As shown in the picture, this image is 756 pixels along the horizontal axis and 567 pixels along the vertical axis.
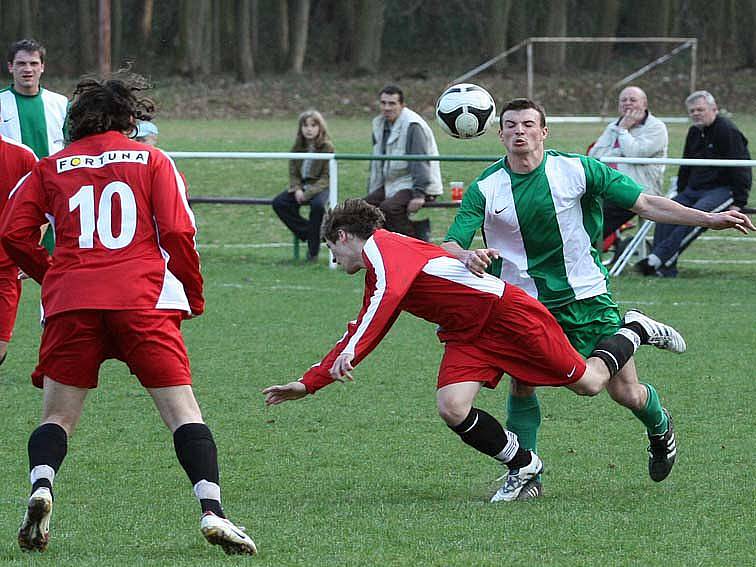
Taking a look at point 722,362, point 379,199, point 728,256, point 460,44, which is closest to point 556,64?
point 460,44

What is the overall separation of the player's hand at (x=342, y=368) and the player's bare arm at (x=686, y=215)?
1.47m

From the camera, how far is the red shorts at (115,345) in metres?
4.14

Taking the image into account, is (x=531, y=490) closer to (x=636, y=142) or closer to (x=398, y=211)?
(x=398, y=211)

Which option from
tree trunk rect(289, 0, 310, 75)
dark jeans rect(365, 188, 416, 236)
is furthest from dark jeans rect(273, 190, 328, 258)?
tree trunk rect(289, 0, 310, 75)

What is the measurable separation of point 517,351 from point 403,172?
7168 millimetres

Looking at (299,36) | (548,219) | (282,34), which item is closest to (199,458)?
(548,219)

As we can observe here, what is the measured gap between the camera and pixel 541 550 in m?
4.19

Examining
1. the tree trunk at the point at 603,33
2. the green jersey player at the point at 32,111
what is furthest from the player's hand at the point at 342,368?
the tree trunk at the point at 603,33

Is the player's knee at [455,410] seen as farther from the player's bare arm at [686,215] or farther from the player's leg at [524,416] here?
the player's bare arm at [686,215]

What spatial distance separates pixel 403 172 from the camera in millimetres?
12031

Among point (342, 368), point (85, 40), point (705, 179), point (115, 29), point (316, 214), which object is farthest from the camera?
point (115, 29)

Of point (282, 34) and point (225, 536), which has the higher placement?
point (225, 536)

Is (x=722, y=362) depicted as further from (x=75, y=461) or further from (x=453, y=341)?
(x=75, y=461)

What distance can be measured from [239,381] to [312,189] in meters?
5.29
